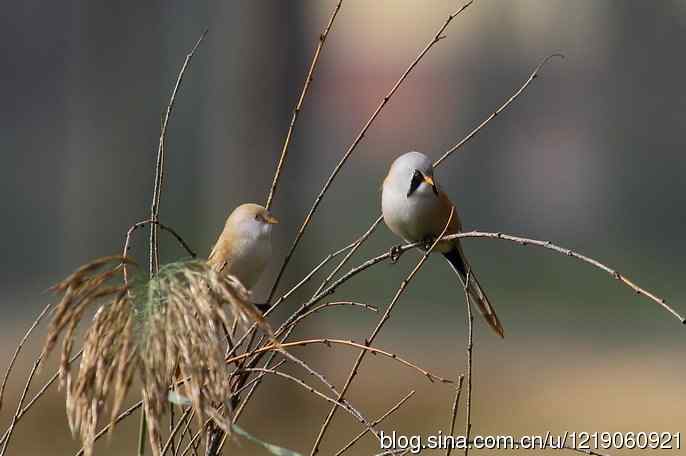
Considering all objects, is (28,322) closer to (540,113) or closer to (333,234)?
(333,234)

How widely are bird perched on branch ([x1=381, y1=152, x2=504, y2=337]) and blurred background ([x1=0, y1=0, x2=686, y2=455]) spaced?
505 cm

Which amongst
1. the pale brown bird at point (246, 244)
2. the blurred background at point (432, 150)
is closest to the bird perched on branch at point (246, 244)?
the pale brown bird at point (246, 244)

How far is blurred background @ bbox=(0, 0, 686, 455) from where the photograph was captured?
8797mm

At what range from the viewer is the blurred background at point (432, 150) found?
8.80 metres

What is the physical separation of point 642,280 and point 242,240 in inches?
266

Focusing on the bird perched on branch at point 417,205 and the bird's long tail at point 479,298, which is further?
the bird perched on branch at point 417,205

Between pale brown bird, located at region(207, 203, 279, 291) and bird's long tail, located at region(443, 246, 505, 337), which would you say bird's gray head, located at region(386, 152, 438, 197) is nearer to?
bird's long tail, located at region(443, 246, 505, 337)

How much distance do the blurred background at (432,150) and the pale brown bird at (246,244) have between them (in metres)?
5.13

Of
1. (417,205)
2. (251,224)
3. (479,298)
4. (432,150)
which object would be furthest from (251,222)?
(432,150)

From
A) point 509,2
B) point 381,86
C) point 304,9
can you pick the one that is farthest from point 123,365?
point 509,2

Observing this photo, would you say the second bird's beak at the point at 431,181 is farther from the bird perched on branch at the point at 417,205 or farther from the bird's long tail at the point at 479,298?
the bird's long tail at the point at 479,298

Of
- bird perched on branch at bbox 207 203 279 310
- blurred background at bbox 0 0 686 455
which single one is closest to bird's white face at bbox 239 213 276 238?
bird perched on branch at bbox 207 203 279 310

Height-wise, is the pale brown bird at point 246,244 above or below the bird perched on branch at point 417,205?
below

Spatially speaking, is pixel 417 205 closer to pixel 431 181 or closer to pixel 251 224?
pixel 431 181
